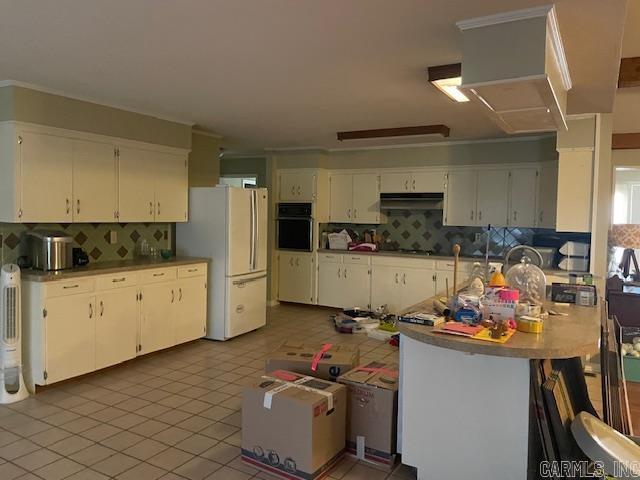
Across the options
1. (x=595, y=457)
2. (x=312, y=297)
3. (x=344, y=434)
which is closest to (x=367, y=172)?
(x=312, y=297)

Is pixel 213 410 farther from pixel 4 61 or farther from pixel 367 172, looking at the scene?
pixel 367 172

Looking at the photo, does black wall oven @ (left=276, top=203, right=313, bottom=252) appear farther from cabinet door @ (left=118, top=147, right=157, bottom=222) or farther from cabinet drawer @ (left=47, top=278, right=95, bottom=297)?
cabinet drawer @ (left=47, top=278, right=95, bottom=297)

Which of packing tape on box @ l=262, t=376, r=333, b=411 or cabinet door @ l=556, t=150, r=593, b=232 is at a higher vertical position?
cabinet door @ l=556, t=150, r=593, b=232

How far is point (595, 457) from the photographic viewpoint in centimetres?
154

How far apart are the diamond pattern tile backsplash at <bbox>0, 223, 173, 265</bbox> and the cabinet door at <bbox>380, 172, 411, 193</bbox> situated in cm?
300

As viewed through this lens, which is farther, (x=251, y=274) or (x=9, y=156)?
(x=251, y=274)

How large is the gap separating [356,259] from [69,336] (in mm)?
3954

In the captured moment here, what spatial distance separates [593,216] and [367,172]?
10.6 feet

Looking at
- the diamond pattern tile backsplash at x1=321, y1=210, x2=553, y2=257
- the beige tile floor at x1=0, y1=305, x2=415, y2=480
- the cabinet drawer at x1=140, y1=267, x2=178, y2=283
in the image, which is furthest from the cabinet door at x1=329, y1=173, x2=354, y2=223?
the cabinet drawer at x1=140, y1=267, x2=178, y2=283

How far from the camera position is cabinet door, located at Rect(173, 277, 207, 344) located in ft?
16.4

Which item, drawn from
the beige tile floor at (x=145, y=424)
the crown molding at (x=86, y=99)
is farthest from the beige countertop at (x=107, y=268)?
the crown molding at (x=86, y=99)

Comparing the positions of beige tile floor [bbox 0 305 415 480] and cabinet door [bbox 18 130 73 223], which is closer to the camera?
beige tile floor [bbox 0 305 415 480]

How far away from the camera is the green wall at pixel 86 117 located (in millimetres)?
3785

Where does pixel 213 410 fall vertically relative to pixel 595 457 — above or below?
below
